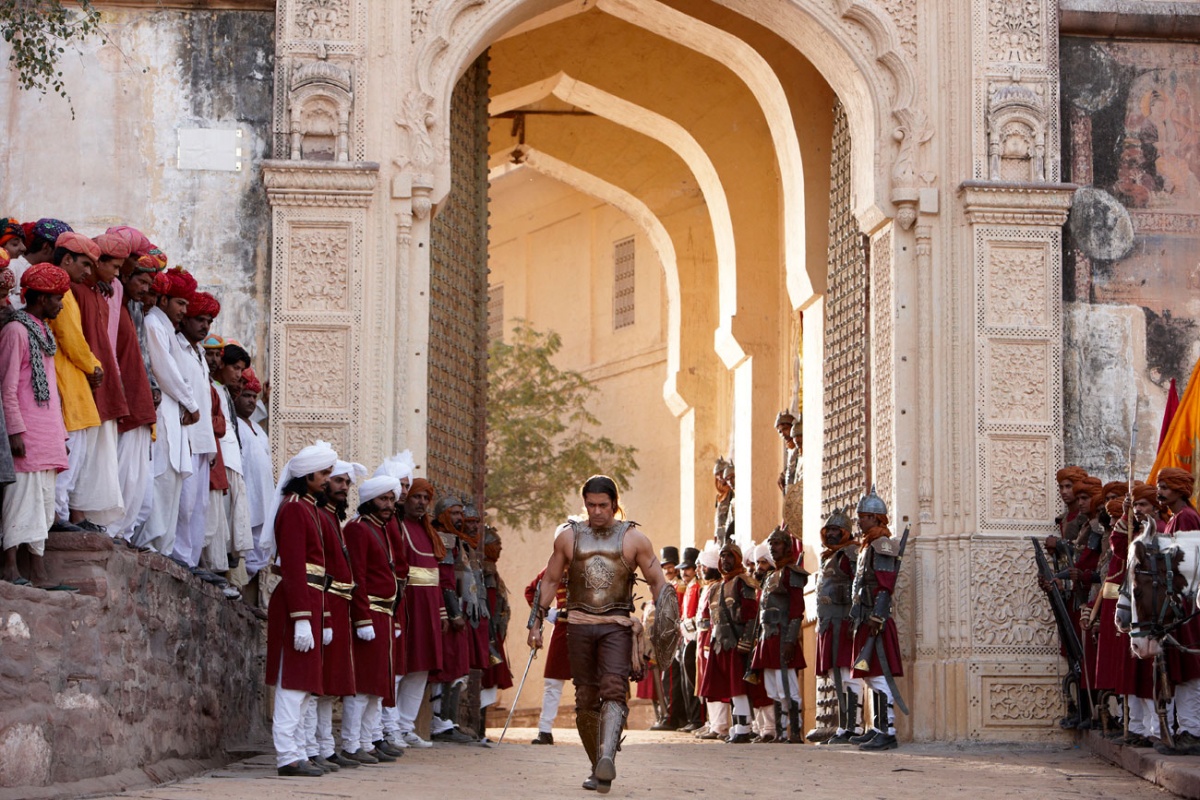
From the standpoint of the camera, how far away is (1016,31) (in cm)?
1426

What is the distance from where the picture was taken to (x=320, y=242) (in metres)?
Answer: 13.7

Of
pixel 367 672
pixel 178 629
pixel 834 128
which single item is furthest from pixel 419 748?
pixel 834 128

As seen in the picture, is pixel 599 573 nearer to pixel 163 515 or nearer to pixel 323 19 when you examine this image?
pixel 163 515

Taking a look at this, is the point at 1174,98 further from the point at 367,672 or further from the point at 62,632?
the point at 62,632

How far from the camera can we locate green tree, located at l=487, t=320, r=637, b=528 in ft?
82.3

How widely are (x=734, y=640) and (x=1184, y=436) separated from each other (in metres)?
4.49

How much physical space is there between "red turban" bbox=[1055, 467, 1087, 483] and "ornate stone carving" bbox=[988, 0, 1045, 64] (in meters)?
3.18

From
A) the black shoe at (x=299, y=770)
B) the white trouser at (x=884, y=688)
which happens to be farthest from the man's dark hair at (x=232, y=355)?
the white trouser at (x=884, y=688)

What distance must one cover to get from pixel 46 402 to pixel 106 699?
53.1 inches

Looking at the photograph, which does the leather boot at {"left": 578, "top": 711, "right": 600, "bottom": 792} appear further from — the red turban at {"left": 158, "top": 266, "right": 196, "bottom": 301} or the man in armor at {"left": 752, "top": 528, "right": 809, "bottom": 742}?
the man in armor at {"left": 752, "top": 528, "right": 809, "bottom": 742}

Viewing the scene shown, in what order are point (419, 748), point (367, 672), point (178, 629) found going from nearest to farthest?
point (178, 629), point (367, 672), point (419, 748)

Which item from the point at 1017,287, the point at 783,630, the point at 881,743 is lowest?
the point at 881,743

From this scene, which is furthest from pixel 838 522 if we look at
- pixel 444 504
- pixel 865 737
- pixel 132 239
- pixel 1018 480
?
pixel 132 239

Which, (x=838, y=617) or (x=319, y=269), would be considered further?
(x=319, y=269)
